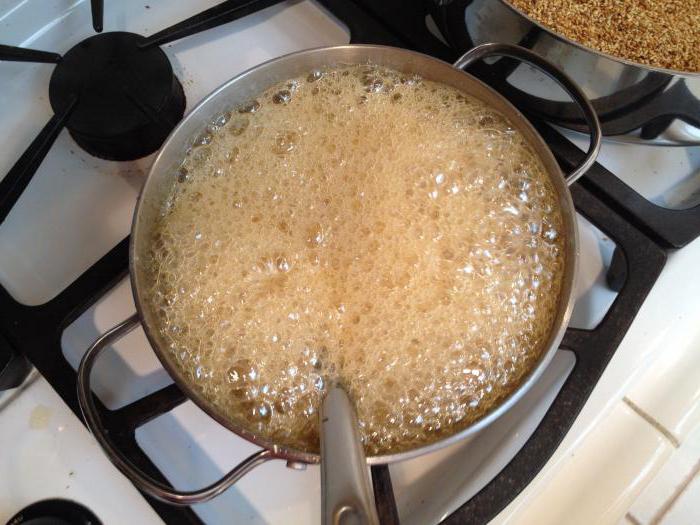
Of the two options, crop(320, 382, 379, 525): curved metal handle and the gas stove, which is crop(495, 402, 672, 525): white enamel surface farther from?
crop(320, 382, 379, 525): curved metal handle

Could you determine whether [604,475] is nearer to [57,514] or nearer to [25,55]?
[57,514]

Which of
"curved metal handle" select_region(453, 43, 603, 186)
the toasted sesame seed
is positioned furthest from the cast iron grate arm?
the toasted sesame seed

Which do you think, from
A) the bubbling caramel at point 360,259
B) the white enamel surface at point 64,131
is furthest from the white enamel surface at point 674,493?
the white enamel surface at point 64,131

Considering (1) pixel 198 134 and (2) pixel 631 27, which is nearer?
(1) pixel 198 134

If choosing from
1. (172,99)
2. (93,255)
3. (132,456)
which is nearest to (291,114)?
(172,99)

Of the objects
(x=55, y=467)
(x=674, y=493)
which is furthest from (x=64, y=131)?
(x=674, y=493)

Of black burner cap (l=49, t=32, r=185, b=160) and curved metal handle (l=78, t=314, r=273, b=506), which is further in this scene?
black burner cap (l=49, t=32, r=185, b=160)
